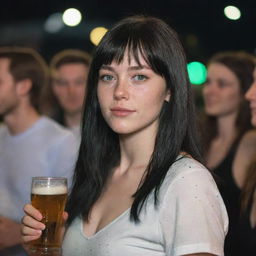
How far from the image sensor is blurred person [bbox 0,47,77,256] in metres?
3.13

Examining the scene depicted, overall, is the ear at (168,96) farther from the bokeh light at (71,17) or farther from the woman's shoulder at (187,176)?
the bokeh light at (71,17)

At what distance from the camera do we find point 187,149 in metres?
1.85

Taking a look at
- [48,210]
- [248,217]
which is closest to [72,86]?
[248,217]

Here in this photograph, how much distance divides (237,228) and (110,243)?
143 centimetres

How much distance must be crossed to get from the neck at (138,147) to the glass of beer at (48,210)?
10.7 inches

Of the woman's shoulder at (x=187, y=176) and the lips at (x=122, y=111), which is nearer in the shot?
the woman's shoulder at (x=187, y=176)

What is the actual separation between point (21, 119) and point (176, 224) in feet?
7.21

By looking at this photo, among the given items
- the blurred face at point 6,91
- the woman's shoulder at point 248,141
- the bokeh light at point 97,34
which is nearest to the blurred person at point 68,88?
the bokeh light at point 97,34

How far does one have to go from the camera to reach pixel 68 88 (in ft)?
16.0

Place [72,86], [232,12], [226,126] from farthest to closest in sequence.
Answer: [72,86]
[232,12]
[226,126]

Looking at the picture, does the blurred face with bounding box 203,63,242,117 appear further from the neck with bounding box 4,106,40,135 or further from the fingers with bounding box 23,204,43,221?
the fingers with bounding box 23,204,43,221

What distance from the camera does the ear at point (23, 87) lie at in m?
3.80

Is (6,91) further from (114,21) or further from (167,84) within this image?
(167,84)

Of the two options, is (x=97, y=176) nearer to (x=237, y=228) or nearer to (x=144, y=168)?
(x=144, y=168)
